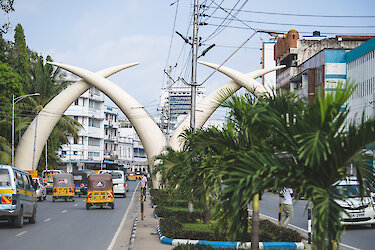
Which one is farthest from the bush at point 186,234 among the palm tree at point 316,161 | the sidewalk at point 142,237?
the palm tree at point 316,161

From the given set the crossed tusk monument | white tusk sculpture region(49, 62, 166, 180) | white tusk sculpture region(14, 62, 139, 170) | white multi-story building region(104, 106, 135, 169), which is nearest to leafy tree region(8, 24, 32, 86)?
the crossed tusk monument

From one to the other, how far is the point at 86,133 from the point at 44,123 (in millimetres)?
46613

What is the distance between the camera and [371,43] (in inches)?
1900

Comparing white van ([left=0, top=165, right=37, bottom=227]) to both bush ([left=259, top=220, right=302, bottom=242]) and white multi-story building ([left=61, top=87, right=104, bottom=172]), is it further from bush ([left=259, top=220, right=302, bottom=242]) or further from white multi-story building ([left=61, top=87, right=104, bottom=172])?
white multi-story building ([left=61, top=87, right=104, bottom=172])

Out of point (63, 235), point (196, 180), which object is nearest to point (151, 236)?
point (63, 235)

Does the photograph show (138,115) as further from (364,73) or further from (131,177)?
(131,177)

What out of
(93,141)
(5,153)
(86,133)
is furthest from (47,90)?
(93,141)

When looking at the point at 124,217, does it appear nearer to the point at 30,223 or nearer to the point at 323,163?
the point at 30,223

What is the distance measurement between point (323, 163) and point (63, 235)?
12044 mm

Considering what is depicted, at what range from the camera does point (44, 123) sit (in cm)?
5919

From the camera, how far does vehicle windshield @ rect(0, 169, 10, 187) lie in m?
19.8

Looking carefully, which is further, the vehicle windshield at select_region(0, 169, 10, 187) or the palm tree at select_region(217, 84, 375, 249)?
the vehicle windshield at select_region(0, 169, 10, 187)

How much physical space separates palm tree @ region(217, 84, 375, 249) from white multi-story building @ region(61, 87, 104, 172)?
93.4m

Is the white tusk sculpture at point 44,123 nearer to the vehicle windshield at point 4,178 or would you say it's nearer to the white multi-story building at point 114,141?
the vehicle windshield at point 4,178
